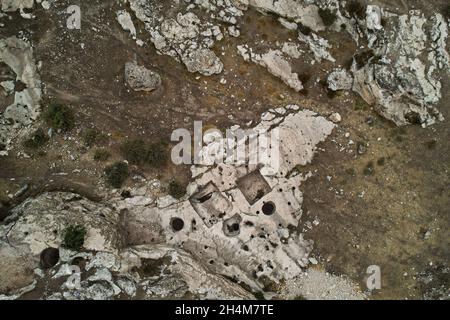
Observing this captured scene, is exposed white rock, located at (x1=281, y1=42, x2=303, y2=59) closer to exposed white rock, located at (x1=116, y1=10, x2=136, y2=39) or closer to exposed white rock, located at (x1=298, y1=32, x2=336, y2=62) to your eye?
exposed white rock, located at (x1=298, y1=32, x2=336, y2=62)

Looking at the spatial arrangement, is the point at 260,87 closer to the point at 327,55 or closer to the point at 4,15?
the point at 327,55

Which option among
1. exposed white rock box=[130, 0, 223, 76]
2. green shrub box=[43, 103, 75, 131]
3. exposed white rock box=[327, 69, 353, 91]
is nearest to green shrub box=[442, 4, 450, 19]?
exposed white rock box=[327, 69, 353, 91]

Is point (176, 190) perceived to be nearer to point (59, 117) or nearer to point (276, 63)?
point (59, 117)

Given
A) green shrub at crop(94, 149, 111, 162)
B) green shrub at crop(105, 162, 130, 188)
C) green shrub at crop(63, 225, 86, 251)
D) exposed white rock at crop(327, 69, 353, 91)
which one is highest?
exposed white rock at crop(327, 69, 353, 91)
